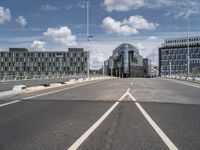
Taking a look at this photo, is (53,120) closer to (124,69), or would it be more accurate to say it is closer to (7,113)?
(7,113)

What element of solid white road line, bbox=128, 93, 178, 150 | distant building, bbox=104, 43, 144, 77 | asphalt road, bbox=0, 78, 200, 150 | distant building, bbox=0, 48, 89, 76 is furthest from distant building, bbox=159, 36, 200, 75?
solid white road line, bbox=128, 93, 178, 150

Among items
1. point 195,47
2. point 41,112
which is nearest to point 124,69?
point 195,47

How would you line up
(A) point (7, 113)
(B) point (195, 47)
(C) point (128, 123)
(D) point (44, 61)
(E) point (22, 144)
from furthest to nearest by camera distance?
(B) point (195, 47), (D) point (44, 61), (A) point (7, 113), (C) point (128, 123), (E) point (22, 144)

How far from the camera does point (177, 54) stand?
18438 cm

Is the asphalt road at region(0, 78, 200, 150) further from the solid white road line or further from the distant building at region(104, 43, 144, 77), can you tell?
the distant building at region(104, 43, 144, 77)

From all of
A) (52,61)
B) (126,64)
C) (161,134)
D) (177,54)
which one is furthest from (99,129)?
(126,64)

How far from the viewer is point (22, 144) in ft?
22.5

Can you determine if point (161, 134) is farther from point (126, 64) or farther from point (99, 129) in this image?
point (126, 64)

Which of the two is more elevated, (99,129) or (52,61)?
(52,61)

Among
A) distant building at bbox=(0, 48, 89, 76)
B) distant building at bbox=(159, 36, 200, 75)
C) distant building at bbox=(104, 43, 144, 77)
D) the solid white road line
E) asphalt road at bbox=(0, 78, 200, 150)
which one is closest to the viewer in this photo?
the solid white road line

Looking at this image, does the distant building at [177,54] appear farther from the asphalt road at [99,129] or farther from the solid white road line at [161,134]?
the solid white road line at [161,134]

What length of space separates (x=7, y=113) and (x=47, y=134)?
4135 mm

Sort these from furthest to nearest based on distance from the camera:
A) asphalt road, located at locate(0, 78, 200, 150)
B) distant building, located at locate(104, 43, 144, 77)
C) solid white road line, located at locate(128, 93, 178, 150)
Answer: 1. distant building, located at locate(104, 43, 144, 77)
2. asphalt road, located at locate(0, 78, 200, 150)
3. solid white road line, located at locate(128, 93, 178, 150)

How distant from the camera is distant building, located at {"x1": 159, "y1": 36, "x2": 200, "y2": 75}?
180875 millimetres
